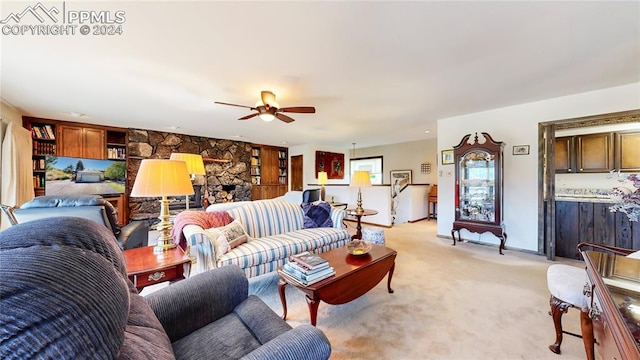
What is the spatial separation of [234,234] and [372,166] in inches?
263

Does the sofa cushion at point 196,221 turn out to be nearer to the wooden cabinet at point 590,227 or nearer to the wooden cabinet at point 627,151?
the wooden cabinet at point 590,227

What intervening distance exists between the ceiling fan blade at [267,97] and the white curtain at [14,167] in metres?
3.89

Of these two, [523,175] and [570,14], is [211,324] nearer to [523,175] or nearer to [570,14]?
[570,14]

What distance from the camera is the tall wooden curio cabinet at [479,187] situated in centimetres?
350

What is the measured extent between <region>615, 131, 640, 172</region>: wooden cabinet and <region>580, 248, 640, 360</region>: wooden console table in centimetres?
342

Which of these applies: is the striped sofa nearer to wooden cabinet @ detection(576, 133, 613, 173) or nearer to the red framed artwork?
wooden cabinet @ detection(576, 133, 613, 173)

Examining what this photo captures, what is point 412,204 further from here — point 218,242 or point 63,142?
point 63,142

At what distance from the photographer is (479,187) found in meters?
3.78

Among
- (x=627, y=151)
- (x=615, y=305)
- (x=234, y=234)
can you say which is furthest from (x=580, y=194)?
(x=234, y=234)

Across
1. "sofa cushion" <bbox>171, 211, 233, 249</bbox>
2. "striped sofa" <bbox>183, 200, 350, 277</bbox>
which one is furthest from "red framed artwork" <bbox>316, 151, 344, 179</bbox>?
"sofa cushion" <bbox>171, 211, 233, 249</bbox>

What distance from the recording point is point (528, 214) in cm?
351

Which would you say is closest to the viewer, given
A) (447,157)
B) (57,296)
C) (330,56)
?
(57,296)

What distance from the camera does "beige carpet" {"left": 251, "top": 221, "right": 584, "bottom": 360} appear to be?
1564 millimetres

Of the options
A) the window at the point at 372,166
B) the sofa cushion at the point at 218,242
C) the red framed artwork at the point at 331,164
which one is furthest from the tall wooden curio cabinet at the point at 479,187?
the red framed artwork at the point at 331,164
